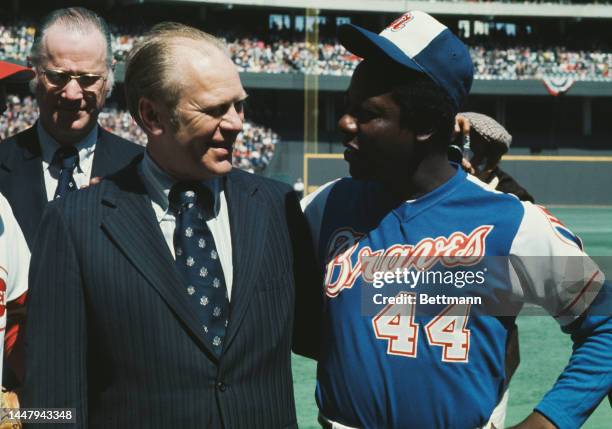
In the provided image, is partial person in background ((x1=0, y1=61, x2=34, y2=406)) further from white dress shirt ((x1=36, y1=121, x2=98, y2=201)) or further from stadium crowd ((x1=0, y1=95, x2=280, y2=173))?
stadium crowd ((x1=0, y1=95, x2=280, y2=173))

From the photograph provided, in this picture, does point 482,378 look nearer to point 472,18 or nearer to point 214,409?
point 214,409

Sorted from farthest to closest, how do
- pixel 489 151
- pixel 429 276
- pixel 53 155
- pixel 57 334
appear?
pixel 489 151 < pixel 53 155 < pixel 429 276 < pixel 57 334

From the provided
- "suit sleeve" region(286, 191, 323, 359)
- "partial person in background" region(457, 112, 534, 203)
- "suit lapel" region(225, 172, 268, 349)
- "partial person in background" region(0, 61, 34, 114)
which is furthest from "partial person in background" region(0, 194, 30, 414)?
"partial person in background" region(457, 112, 534, 203)

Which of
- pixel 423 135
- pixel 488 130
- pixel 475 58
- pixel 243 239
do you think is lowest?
pixel 475 58

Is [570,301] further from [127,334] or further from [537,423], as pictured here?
[127,334]

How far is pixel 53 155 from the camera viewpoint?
3.41 metres

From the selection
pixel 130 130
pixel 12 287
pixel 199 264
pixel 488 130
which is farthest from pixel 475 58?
pixel 199 264

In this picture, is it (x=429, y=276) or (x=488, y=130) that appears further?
(x=488, y=130)

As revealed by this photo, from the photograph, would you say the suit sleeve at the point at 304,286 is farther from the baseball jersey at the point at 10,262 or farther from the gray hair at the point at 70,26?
the gray hair at the point at 70,26

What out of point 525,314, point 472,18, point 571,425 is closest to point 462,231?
point 571,425

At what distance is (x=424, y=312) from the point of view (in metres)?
2.26

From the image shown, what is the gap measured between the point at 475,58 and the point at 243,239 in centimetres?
3701

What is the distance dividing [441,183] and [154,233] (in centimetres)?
81

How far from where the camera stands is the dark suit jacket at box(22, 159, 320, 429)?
6.75 feet
